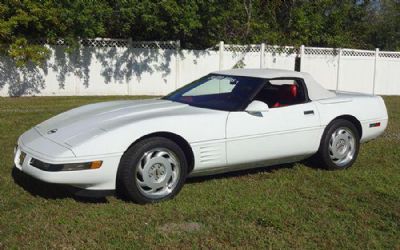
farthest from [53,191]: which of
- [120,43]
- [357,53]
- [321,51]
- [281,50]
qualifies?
[357,53]

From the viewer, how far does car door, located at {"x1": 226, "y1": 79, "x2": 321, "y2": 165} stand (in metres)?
5.21

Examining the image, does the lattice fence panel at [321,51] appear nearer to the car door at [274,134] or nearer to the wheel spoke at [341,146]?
the wheel spoke at [341,146]

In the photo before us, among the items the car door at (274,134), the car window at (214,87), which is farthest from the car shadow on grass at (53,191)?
the car window at (214,87)

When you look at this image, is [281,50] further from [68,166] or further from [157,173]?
[68,166]

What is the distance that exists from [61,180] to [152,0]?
11602mm

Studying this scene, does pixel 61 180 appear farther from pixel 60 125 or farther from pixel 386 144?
pixel 386 144

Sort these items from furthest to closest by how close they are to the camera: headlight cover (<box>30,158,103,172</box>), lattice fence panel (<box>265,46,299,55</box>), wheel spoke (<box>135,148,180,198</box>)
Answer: lattice fence panel (<box>265,46,299,55</box>) < wheel spoke (<box>135,148,180,198</box>) < headlight cover (<box>30,158,103,172</box>)

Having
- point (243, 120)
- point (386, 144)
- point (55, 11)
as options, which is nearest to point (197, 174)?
point (243, 120)

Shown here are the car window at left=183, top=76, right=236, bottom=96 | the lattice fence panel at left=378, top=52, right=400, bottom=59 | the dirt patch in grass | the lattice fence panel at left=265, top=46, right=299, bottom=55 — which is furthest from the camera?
the lattice fence panel at left=378, top=52, right=400, bottom=59

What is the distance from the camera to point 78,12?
14211 millimetres

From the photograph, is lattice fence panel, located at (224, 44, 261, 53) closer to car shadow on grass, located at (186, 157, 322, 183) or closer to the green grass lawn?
car shadow on grass, located at (186, 157, 322, 183)

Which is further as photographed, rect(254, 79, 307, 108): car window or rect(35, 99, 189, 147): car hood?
rect(254, 79, 307, 108): car window

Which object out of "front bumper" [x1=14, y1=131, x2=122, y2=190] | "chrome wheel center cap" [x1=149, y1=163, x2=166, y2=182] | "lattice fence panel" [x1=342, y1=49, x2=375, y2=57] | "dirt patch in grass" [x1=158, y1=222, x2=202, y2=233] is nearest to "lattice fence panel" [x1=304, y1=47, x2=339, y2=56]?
"lattice fence panel" [x1=342, y1=49, x2=375, y2=57]

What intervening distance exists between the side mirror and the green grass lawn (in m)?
0.80
